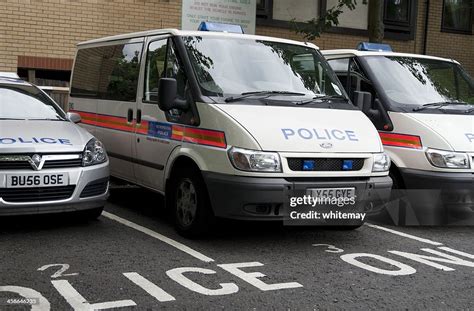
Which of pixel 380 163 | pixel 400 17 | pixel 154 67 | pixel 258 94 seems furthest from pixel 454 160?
pixel 400 17

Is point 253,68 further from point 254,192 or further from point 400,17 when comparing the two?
point 400,17

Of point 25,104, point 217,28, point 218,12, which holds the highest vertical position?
point 218,12

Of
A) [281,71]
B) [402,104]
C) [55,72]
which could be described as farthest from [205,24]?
[55,72]

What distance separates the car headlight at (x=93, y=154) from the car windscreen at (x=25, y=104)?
780 millimetres

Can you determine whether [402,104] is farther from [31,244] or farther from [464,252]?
[31,244]

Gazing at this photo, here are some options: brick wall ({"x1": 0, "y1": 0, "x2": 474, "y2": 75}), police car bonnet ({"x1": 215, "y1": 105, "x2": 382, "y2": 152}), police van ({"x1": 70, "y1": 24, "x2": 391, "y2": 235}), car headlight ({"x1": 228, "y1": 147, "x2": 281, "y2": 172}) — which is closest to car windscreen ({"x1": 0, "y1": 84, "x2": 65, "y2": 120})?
police van ({"x1": 70, "y1": 24, "x2": 391, "y2": 235})

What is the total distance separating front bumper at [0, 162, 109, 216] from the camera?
5.75 metres

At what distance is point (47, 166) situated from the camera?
5.92 metres

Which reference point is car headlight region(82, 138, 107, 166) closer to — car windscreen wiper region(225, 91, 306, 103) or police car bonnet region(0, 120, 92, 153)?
police car bonnet region(0, 120, 92, 153)

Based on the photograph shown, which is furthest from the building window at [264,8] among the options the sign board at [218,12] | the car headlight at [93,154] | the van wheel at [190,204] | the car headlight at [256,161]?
the car headlight at [256,161]

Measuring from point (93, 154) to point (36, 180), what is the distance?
0.73 metres

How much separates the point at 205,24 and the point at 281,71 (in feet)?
3.86

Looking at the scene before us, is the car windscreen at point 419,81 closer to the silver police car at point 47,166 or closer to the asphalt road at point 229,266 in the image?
the asphalt road at point 229,266

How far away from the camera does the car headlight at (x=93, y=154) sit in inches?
246
